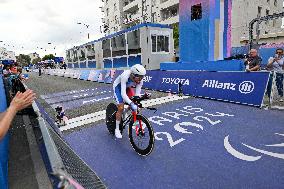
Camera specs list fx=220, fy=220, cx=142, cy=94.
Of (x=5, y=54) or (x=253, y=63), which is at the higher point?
(x=5, y=54)

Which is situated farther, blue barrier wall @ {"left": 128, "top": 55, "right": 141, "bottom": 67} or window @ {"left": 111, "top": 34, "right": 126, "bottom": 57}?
window @ {"left": 111, "top": 34, "right": 126, "bottom": 57}

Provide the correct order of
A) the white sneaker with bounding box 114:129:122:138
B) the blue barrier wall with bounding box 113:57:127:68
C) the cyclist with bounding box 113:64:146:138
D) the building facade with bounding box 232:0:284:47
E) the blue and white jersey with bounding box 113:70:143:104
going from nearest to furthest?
the cyclist with bounding box 113:64:146:138
the blue and white jersey with bounding box 113:70:143:104
the white sneaker with bounding box 114:129:122:138
the blue barrier wall with bounding box 113:57:127:68
the building facade with bounding box 232:0:284:47

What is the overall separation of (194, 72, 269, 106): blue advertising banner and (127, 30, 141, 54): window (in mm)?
9304

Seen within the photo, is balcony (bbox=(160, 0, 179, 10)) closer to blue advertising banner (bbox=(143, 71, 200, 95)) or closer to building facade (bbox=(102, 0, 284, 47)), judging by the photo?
building facade (bbox=(102, 0, 284, 47))

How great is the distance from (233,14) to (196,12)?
23.4m

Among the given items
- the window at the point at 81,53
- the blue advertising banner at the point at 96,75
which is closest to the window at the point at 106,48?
the blue advertising banner at the point at 96,75

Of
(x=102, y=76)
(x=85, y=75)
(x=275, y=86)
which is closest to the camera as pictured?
(x=275, y=86)

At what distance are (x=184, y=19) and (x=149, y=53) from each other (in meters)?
Result: 3.93

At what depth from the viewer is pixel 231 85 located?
912 centimetres

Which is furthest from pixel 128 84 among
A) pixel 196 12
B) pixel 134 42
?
pixel 134 42

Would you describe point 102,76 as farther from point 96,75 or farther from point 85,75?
point 85,75

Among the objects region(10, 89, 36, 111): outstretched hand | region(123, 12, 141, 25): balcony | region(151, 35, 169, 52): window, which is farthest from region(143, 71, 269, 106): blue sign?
region(123, 12, 141, 25): balcony

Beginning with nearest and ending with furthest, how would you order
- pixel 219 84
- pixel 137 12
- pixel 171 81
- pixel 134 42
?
pixel 219 84, pixel 171 81, pixel 134 42, pixel 137 12

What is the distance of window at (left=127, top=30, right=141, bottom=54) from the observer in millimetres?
18578
